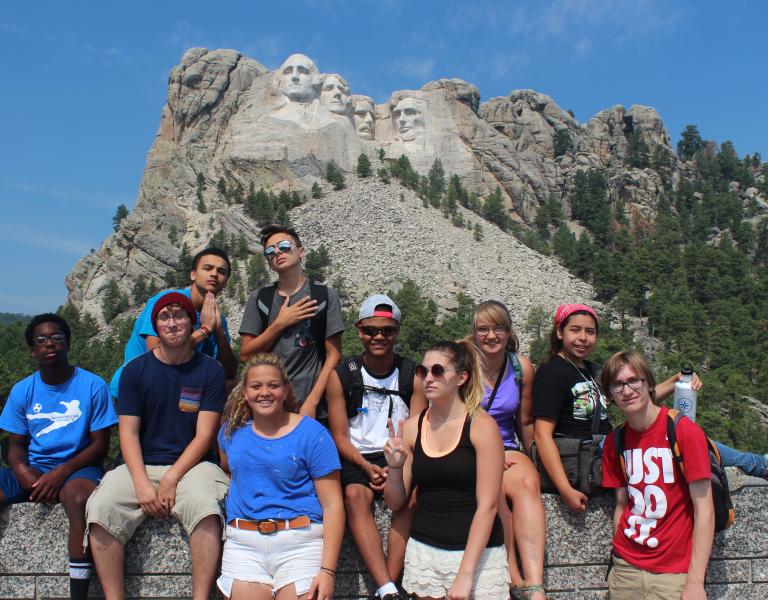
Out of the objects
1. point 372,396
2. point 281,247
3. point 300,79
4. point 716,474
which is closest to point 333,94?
point 300,79

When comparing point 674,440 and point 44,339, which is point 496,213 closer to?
point 44,339

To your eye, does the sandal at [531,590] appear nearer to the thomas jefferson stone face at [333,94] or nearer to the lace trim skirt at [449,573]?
the lace trim skirt at [449,573]

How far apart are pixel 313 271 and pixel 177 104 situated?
34.1 metres

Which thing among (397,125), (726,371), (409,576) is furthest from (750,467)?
(397,125)

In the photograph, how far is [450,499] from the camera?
4.27 metres

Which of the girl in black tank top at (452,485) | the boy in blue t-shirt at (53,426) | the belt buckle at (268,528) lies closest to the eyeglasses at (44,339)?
the boy in blue t-shirt at (53,426)

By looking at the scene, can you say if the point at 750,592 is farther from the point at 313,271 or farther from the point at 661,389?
the point at 313,271

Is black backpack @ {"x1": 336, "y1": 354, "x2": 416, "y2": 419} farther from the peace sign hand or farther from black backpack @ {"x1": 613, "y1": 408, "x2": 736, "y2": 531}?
black backpack @ {"x1": 613, "y1": 408, "x2": 736, "y2": 531}

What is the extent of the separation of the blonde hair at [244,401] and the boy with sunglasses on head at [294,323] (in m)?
0.71

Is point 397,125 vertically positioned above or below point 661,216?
above

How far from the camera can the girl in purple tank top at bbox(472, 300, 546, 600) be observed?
4535 millimetres

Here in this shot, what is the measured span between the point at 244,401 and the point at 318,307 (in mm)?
1289

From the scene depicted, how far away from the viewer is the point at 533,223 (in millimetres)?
77688

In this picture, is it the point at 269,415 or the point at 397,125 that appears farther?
the point at 397,125
